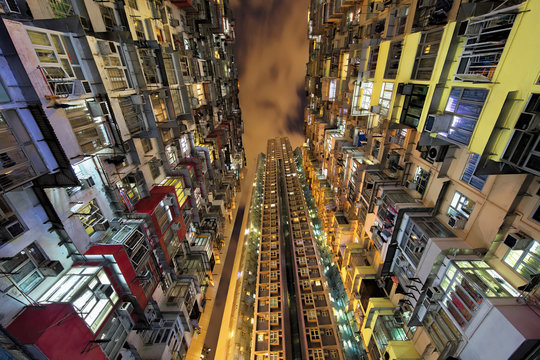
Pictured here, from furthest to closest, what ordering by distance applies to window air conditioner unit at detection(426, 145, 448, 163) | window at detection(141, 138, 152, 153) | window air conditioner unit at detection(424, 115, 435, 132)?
window at detection(141, 138, 152, 153) → window air conditioner unit at detection(426, 145, 448, 163) → window air conditioner unit at detection(424, 115, 435, 132)

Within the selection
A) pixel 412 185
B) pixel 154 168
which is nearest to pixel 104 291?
pixel 154 168

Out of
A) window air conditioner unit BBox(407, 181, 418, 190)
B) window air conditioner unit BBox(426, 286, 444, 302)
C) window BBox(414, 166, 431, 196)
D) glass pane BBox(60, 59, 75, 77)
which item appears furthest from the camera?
window air conditioner unit BBox(407, 181, 418, 190)

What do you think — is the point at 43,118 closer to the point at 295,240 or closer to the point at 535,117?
the point at 535,117

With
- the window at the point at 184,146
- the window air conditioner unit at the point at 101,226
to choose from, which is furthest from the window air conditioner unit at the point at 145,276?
the window at the point at 184,146

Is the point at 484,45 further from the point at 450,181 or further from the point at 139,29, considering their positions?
the point at 139,29

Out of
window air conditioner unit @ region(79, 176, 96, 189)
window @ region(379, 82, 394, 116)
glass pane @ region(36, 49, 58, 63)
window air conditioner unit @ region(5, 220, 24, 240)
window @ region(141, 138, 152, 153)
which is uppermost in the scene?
glass pane @ region(36, 49, 58, 63)

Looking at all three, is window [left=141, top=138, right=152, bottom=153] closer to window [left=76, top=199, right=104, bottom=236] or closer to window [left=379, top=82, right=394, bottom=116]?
window [left=76, top=199, right=104, bottom=236]

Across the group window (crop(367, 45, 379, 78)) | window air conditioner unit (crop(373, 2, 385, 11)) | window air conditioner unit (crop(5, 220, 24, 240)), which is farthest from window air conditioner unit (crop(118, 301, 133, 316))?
window air conditioner unit (crop(373, 2, 385, 11))
